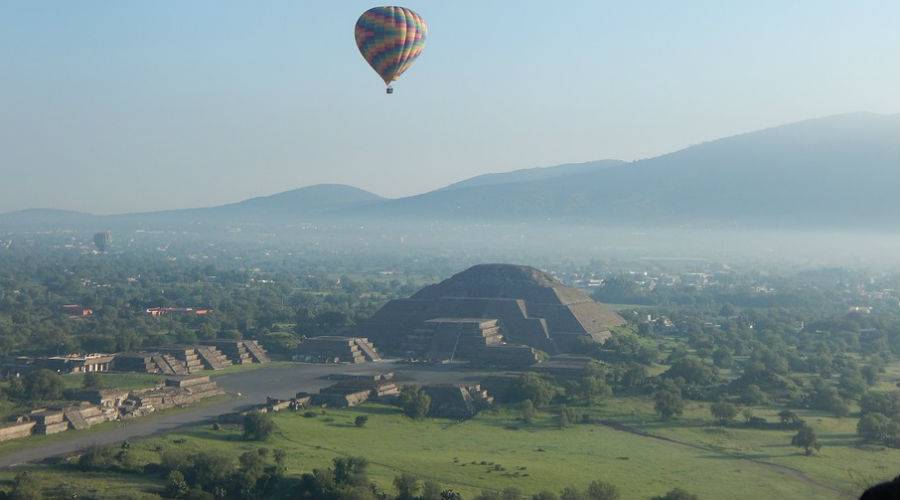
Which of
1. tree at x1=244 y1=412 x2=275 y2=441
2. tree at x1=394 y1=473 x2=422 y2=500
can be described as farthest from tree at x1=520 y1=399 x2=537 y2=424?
tree at x1=394 y1=473 x2=422 y2=500

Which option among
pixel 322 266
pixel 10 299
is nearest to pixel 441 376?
pixel 10 299

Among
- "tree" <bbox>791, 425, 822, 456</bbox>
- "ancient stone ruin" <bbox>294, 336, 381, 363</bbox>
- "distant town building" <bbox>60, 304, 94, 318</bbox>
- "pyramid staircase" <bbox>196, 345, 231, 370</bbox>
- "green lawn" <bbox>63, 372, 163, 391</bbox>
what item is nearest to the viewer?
"tree" <bbox>791, 425, 822, 456</bbox>

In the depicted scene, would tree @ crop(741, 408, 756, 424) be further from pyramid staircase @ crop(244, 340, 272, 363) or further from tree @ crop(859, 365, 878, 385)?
pyramid staircase @ crop(244, 340, 272, 363)

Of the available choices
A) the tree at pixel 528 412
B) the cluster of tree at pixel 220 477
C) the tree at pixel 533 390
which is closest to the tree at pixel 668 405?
the tree at pixel 533 390

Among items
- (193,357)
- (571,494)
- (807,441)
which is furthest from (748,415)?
(193,357)

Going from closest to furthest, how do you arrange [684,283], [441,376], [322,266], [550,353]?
[441,376] → [550,353] → [684,283] → [322,266]

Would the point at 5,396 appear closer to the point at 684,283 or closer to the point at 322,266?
the point at 684,283
